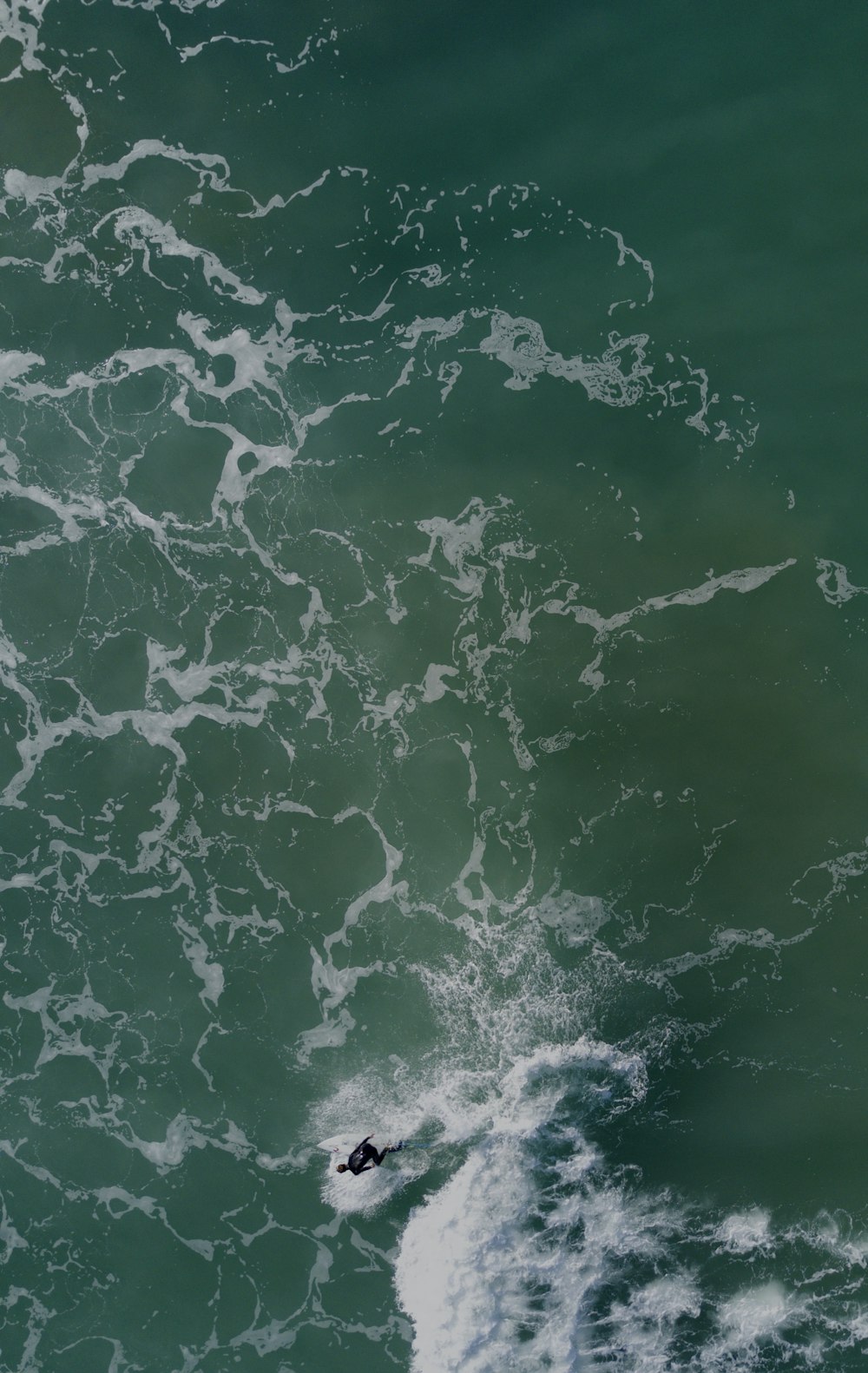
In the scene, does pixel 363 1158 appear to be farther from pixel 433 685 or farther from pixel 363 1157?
pixel 433 685

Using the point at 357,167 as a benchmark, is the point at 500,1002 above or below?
below

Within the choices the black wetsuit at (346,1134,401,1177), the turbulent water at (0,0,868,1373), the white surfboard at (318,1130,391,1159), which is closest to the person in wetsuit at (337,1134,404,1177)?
the black wetsuit at (346,1134,401,1177)

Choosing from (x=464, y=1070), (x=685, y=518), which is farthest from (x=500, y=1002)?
(x=685, y=518)

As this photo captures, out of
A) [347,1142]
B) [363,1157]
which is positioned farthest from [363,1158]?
[347,1142]

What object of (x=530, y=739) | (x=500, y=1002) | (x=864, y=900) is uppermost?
(x=530, y=739)

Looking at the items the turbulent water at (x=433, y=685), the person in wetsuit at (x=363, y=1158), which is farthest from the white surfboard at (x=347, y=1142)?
the person in wetsuit at (x=363, y=1158)

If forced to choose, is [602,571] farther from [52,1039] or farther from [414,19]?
[52,1039]

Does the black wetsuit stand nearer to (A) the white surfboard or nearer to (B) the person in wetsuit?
(B) the person in wetsuit

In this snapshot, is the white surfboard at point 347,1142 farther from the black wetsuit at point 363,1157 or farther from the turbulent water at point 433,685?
the black wetsuit at point 363,1157
